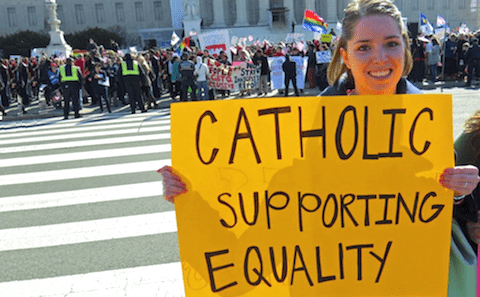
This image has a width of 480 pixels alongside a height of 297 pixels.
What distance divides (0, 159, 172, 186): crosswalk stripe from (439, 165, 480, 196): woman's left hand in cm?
552

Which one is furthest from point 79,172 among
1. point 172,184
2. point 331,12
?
point 331,12

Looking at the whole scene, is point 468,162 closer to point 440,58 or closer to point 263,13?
point 440,58

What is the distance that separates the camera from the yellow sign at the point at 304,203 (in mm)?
1793

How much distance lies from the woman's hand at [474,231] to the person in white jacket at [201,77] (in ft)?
41.6

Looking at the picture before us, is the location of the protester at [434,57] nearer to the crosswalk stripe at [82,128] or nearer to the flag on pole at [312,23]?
the flag on pole at [312,23]

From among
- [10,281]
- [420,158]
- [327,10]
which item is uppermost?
[327,10]

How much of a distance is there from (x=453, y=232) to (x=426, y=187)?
0.89 feet

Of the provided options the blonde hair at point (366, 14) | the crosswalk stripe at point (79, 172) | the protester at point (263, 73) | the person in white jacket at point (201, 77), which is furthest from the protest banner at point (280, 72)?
the blonde hair at point (366, 14)

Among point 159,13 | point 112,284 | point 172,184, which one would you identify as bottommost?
point 112,284

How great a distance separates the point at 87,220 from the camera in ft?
16.3

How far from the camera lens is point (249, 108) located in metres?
1.82

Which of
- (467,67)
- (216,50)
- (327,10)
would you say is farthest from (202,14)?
(467,67)

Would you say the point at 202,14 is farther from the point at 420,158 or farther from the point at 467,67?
the point at 420,158

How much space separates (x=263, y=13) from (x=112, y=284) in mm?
62272
